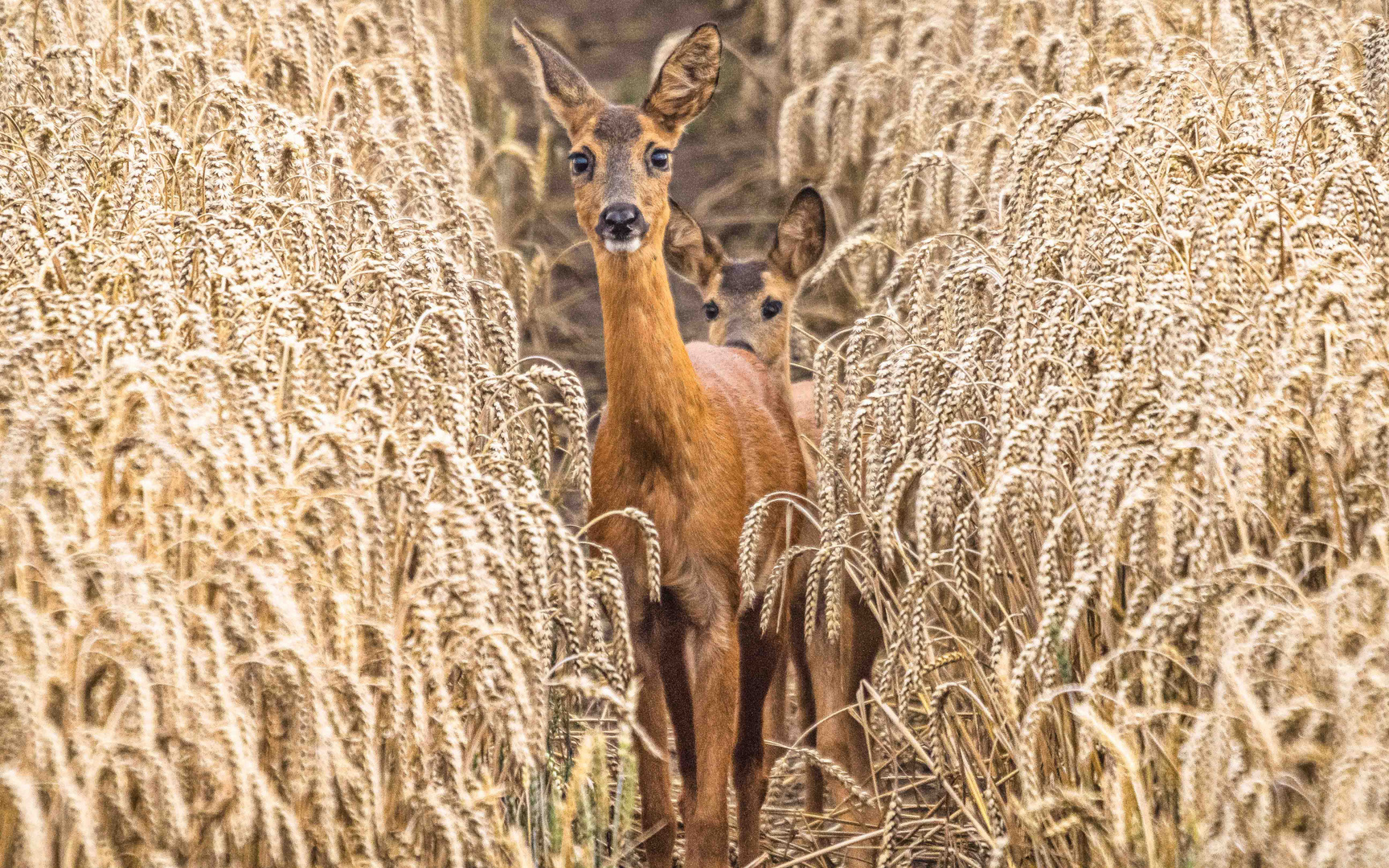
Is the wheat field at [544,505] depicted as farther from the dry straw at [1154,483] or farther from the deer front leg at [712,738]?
the deer front leg at [712,738]

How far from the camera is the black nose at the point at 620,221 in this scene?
4.72 m

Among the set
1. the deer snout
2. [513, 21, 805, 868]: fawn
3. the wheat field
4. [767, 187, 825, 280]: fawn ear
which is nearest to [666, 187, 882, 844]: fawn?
[767, 187, 825, 280]: fawn ear

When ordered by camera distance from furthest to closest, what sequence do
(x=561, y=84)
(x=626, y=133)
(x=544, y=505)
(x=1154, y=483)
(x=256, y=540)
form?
(x=561, y=84)
(x=626, y=133)
(x=544, y=505)
(x=1154, y=483)
(x=256, y=540)

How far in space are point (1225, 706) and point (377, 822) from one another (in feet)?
5.78

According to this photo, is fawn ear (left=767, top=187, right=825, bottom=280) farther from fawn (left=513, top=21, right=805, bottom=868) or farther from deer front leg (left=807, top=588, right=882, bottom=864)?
deer front leg (left=807, top=588, right=882, bottom=864)

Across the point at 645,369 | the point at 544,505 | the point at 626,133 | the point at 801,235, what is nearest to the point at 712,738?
the point at 645,369

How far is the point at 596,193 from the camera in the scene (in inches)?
193

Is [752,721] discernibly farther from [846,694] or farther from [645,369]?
Result: [645,369]

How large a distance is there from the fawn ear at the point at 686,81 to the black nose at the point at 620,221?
1.66 ft

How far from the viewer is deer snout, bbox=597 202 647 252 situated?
4719 millimetres

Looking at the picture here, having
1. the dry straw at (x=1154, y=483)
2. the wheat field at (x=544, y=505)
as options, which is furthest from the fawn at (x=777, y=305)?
the wheat field at (x=544, y=505)

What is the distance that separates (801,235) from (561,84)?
167 centimetres

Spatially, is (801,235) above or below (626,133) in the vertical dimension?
below

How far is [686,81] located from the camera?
16.8 feet
